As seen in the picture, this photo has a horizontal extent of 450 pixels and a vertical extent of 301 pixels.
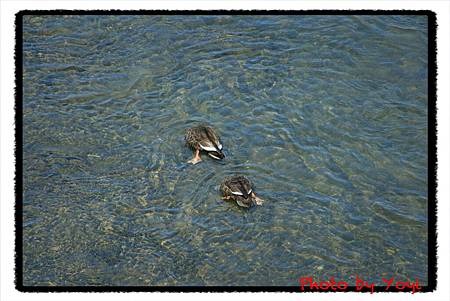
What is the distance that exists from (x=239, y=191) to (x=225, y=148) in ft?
4.33

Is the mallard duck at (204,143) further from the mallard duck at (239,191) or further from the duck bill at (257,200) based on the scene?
the duck bill at (257,200)

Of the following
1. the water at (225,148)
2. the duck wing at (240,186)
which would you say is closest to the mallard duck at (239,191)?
the duck wing at (240,186)

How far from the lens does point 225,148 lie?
40.0 ft

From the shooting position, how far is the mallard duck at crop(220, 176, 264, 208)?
1109 cm

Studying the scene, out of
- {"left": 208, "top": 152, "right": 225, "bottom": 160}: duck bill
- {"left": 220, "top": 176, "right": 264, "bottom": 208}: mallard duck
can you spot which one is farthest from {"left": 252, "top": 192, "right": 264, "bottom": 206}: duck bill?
{"left": 208, "top": 152, "right": 225, "bottom": 160}: duck bill

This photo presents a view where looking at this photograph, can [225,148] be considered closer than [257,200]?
No

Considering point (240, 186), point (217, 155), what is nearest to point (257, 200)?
point (240, 186)

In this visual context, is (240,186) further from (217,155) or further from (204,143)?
(204,143)

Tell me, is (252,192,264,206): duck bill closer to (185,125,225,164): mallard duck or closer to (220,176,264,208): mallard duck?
(220,176,264,208): mallard duck

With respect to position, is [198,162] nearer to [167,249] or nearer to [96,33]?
[167,249]

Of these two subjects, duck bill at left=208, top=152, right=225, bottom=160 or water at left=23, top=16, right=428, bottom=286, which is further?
duck bill at left=208, top=152, right=225, bottom=160

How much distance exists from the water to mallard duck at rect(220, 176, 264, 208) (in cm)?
14

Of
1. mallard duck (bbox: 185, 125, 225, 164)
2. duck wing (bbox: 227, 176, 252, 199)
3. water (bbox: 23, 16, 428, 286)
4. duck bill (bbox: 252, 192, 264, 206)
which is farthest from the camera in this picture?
mallard duck (bbox: 185, 125, 225, 164)

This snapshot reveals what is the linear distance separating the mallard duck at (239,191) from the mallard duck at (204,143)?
0.73 m
